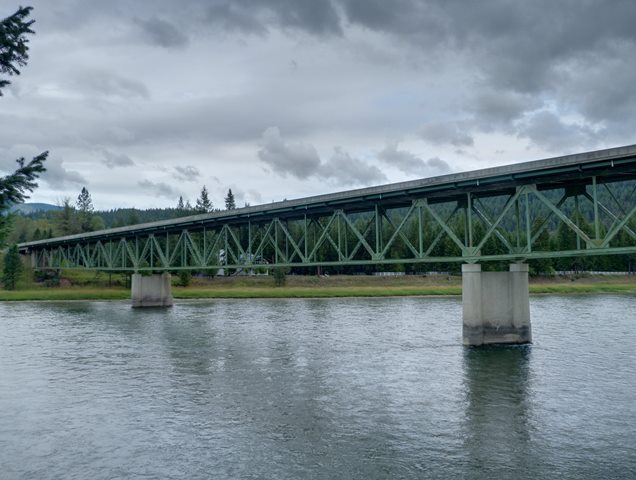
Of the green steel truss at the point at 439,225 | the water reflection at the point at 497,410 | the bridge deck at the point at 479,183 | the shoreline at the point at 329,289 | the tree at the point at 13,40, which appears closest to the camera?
the tree at the point at 13,40

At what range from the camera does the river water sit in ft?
60.6

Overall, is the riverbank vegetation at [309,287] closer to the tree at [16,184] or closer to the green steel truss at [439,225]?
the green steel truss at [439,225]

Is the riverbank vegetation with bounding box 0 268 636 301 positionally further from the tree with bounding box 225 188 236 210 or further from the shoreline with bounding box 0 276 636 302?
the tree with bounding box 225 188 236 210

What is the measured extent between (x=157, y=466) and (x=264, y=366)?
17.5 meters

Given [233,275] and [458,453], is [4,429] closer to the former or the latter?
[458,453]

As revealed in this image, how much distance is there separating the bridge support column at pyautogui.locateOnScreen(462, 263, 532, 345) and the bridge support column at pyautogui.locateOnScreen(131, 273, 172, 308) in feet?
197

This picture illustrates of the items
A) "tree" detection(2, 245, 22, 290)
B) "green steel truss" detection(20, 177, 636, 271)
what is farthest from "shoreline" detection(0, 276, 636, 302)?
"green steel truss" detection(20, 177, 636, 271)

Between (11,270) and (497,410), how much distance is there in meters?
116

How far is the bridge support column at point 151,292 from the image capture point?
293ft

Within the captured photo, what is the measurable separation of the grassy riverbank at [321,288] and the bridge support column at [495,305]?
5960 centimetres

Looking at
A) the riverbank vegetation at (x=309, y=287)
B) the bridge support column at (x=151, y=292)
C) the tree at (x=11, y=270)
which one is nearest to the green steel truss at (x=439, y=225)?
the bridge support column at (x=151, y=292)

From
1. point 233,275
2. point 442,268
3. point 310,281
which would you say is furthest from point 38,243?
point 442,268

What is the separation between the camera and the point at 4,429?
2272cm

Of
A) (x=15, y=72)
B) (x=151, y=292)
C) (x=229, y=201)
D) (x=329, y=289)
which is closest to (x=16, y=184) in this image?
(x=15, y=72)
